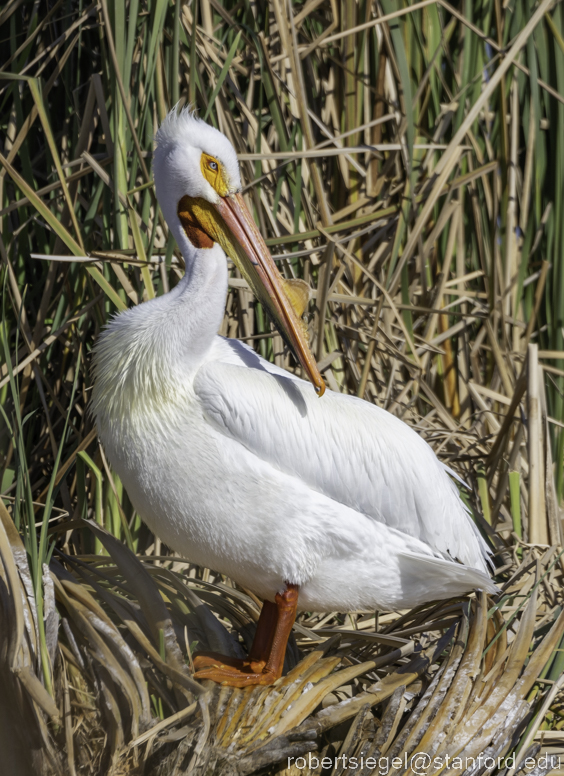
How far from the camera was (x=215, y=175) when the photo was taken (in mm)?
1930

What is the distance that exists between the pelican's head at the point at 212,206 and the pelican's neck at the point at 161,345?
6cm

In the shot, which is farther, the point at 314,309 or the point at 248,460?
the point at 314,309

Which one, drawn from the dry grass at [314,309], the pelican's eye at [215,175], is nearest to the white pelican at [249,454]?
the pelican's eye at [215,175]

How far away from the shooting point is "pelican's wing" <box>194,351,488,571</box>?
1839 mm

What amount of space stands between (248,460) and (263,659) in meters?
0.55

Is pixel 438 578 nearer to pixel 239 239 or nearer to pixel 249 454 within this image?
pixel 249 454

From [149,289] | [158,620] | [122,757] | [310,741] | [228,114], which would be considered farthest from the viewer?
[228,114]

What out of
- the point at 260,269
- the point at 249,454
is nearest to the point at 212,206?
the point at 260,269

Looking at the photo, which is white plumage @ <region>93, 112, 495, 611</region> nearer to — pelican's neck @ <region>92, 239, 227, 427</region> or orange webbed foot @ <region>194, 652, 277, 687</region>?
pelican's neck @ <region>92, 239, 227, 427</region>

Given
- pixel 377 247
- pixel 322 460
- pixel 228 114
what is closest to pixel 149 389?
pixel 322 460

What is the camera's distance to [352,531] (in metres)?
1.92

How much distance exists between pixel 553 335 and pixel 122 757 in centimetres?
239

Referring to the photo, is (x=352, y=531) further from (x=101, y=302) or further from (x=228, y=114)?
(x=228, y=114)

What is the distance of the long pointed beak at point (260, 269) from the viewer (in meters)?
1.91
